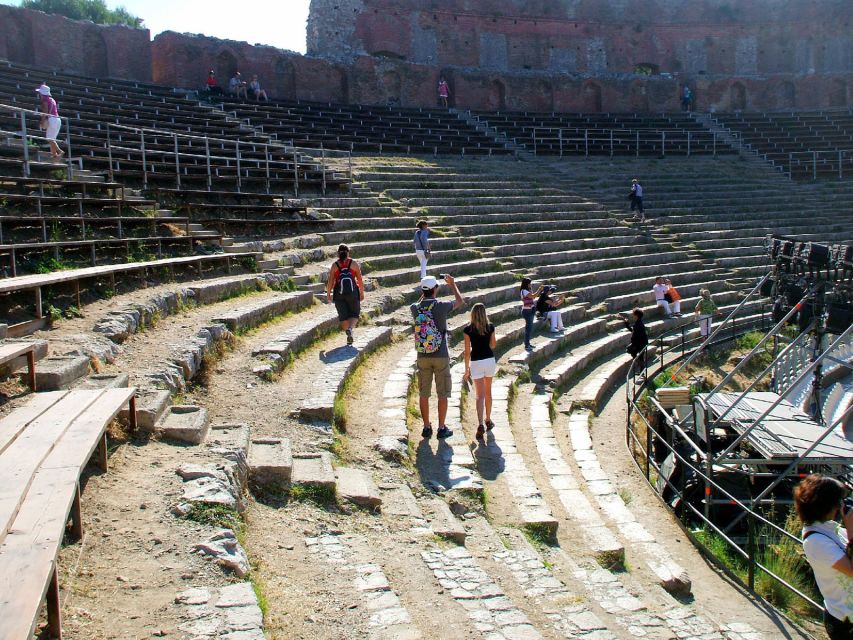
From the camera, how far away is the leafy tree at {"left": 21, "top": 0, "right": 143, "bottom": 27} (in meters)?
45.2

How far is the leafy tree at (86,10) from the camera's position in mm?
45188

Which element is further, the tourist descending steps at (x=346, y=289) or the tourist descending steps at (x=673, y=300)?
the tourist descending steps at (x=673, y=300)

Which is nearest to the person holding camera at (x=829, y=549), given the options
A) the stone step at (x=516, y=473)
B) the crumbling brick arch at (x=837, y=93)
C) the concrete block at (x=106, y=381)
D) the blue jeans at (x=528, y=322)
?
the stone step at (x=516, y=473)

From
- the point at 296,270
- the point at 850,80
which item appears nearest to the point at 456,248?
the point at 296,270

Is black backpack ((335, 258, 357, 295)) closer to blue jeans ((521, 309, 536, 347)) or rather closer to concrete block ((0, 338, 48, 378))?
blue jeans ((521, 309, 536, 347))

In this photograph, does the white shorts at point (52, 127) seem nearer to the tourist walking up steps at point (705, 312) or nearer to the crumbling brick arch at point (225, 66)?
the tourist walking up steps at point (705, 312)

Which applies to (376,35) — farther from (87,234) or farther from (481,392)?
(481,392)

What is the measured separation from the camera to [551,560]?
5555mm

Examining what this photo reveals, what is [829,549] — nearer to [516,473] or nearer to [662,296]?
[516,473]

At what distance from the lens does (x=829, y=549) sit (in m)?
3.98

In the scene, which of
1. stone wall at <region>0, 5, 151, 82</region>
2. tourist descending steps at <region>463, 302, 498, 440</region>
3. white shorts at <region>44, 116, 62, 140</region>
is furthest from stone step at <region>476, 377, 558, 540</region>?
stone wall at <region>0, 5, 151, 82</region>

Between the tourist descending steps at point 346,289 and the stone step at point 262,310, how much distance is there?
0.81 m

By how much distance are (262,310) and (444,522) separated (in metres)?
4.59

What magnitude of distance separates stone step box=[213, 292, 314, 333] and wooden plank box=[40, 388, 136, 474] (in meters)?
3.29
